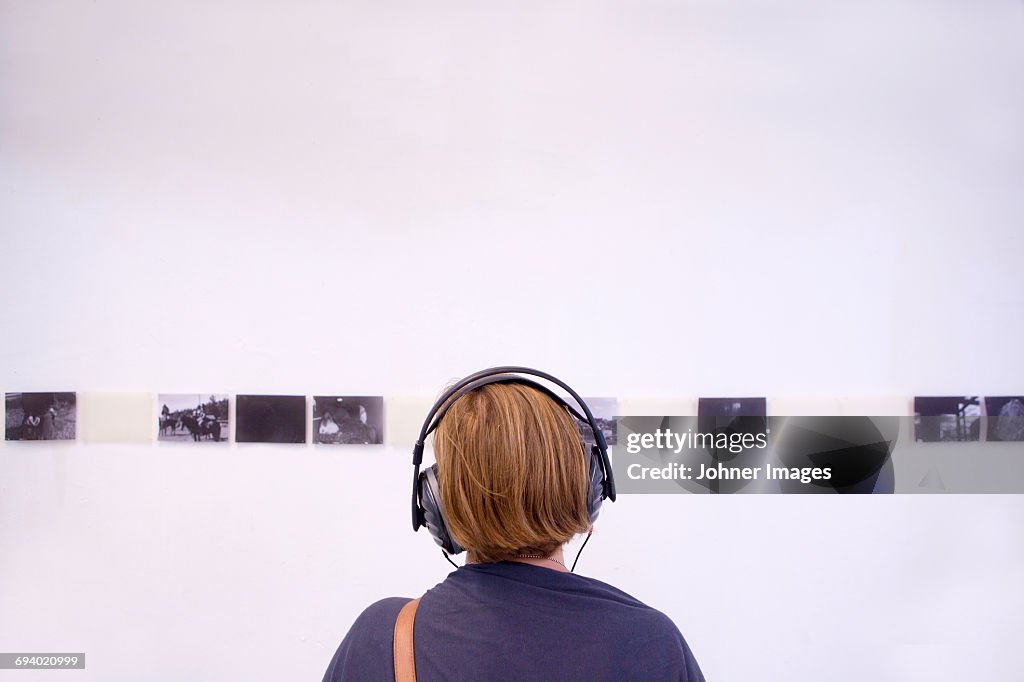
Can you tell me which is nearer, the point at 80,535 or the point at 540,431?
the point at 540,431

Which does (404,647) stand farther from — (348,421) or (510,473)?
(348,421)

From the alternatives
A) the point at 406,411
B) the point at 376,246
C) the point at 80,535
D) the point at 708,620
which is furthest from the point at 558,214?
the point at 80,535

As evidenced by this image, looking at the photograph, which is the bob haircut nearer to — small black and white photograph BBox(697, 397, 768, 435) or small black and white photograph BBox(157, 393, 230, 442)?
small black and white photograph BBox(697, 397, 768, 435)

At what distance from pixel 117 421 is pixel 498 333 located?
1128 mm

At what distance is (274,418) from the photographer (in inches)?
61.7

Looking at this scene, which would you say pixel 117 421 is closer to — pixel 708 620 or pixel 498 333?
pixel 498 333

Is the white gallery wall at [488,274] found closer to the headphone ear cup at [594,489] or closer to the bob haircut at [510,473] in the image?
the headphone ear cup at [594,489]

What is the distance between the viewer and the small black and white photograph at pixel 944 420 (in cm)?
160

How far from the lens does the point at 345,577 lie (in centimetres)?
156

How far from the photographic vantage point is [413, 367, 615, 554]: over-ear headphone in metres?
0.78

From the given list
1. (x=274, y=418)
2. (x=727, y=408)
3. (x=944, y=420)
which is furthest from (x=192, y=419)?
(x=944, y=420)

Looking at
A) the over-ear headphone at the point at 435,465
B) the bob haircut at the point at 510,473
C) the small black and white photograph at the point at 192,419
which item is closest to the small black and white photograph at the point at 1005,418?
the over-ear headphone at the point at 435,465

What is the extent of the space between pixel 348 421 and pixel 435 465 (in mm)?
Answer: 819

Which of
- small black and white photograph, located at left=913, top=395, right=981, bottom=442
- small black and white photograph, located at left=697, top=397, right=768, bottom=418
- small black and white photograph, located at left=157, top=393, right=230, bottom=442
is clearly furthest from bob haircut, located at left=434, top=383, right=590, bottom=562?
Result: small black and white photograph, located at left=913, top=395, right=981, bottom=442
